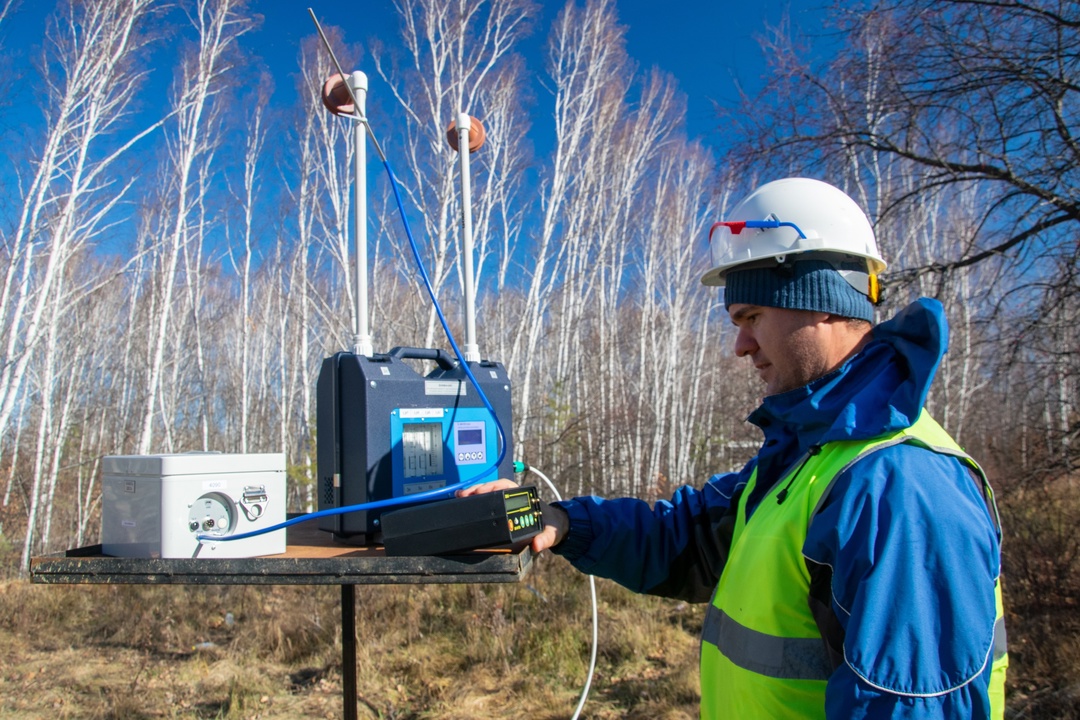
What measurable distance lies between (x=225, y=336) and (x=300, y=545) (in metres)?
26.2

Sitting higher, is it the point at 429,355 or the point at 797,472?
the point at 429,355

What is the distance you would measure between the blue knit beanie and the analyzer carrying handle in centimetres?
98

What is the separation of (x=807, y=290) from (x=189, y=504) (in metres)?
1.45

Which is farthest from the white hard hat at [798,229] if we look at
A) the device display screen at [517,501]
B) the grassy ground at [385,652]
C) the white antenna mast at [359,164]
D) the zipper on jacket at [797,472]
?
the grassy ground at [385,652]

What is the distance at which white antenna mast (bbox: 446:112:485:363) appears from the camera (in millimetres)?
2287

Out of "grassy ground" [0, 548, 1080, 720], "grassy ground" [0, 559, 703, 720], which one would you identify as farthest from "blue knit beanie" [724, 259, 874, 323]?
"grassy ground" [0, 559, 703, 720]

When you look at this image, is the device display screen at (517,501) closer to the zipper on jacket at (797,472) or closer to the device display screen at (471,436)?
the device display screen at (471,436)

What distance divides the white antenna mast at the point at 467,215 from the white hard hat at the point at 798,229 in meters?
0.91

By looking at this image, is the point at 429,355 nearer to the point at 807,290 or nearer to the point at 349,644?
the point at 349,644

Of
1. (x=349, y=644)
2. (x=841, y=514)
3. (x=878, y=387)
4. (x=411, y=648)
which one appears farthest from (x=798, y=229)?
(x=411, y=648)

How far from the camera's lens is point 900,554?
3.33ft

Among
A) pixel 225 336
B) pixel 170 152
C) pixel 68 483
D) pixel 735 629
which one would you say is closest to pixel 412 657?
pixel 735 629

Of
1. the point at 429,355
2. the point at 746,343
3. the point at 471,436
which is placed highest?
the point at 429,355

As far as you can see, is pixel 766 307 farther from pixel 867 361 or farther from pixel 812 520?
pixel 812 520
